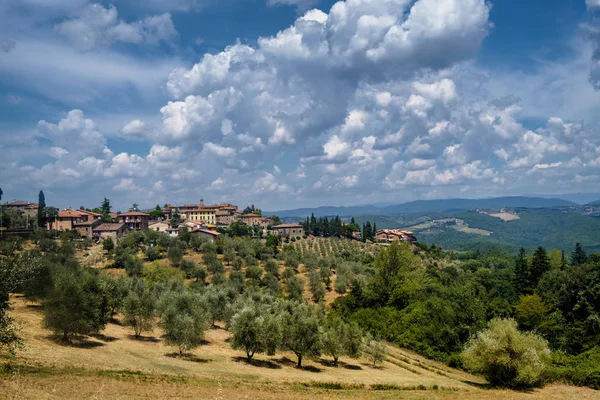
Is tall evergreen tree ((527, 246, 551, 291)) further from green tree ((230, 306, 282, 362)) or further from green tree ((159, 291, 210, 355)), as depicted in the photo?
green tree ((159, 291, 210, 355))

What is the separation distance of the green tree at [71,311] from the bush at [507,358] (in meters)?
41.4

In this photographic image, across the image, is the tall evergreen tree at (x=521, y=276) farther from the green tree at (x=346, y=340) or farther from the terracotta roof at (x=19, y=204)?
the terracotta roof at (x=19, y=204)

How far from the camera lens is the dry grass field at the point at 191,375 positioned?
27047mm

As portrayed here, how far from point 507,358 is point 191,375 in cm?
3240

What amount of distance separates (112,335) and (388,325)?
1933 inches

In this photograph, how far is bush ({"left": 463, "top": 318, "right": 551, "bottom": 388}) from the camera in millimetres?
44125

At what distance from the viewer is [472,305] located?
75.3 meters

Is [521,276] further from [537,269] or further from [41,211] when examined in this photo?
[41,211]

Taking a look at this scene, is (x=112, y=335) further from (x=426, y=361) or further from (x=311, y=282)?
(x=311, y=282)

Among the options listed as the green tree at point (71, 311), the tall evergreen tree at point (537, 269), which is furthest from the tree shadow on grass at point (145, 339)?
the tall evergreen tree at point (537, 269)

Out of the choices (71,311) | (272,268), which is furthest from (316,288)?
(71,311)

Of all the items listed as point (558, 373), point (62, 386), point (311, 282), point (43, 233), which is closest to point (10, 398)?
point (62, 386)

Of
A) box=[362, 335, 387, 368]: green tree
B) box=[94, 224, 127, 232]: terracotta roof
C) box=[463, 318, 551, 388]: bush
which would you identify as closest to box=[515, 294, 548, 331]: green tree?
box=[463, 318, 551, 388]: bush

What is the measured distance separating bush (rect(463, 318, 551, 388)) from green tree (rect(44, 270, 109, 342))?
41.4 m
